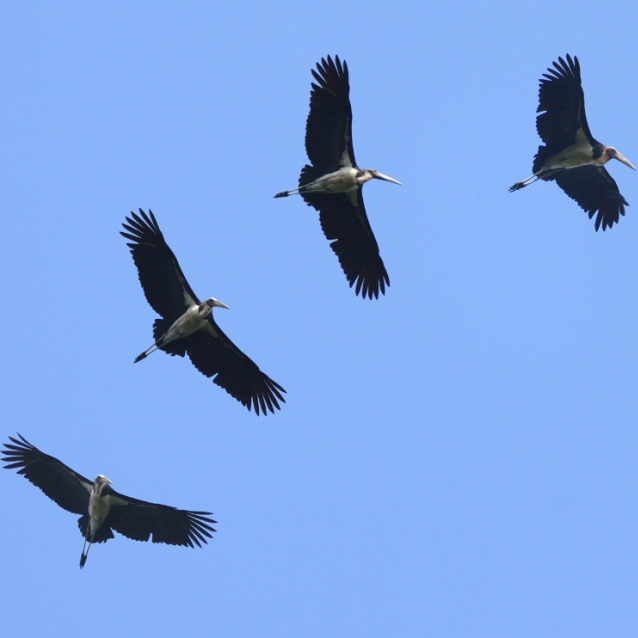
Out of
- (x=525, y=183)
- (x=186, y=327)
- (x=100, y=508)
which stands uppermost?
(x=525, y=183)

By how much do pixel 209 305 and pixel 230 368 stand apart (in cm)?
202

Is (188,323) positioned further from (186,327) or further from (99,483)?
(99,483)

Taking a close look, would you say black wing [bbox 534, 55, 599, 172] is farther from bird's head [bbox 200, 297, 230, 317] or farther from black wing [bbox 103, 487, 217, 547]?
black wing [bbox 103, 487, 217, 547]

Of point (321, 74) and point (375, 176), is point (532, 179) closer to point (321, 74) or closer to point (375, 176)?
point (375, 176)

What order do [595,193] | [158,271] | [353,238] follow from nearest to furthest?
[158,271] < [353,238] < [595,193]

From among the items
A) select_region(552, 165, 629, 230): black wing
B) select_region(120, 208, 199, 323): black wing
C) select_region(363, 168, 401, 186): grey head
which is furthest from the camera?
select_region(552, 165, 629, 230): black wing

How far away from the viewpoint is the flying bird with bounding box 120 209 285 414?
81.9ft

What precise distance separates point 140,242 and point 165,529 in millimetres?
7161

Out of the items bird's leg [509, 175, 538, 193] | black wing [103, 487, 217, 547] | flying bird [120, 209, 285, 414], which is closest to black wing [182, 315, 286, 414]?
flying bird [120, 209, 285, 414]

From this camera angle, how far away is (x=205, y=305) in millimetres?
25984

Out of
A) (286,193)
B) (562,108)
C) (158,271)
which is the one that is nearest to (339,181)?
(286,193)

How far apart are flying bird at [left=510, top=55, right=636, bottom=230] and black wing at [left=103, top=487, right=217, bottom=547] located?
13977 millimetres

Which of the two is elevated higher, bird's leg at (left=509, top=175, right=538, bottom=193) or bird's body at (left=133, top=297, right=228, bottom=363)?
bird's leg at (left=509, top=175, right=538, bottom=193)

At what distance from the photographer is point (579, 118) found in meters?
30.9
